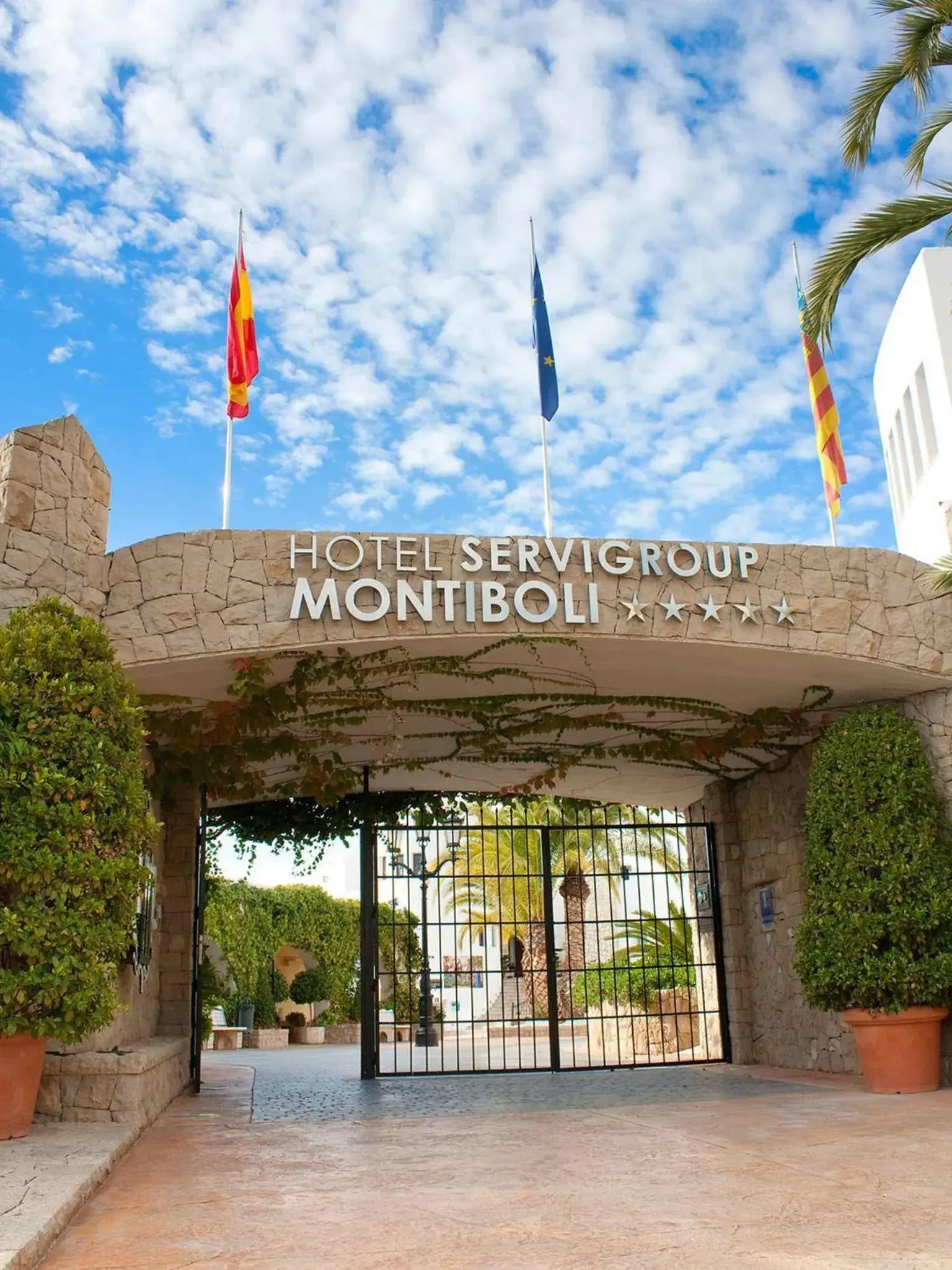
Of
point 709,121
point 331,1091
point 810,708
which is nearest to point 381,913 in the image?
point 331,1091

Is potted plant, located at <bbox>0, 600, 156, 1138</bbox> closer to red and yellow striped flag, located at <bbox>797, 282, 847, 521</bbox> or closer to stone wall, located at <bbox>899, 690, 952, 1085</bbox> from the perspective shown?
stone wall, located at <bbox>899, 690, 952, 1085</bbox>

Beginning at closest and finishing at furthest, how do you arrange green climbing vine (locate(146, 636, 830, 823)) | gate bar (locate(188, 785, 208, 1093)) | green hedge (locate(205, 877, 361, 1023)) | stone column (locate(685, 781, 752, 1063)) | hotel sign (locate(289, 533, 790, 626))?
hotel sign (locate(289, 533, 790, 626)), green climbing vine (locate(146, 636, 830, 823)), gate bar (locate(188, 785, 208, 1093)), stone column (locate(685, 781, 752, 1063)), green hedge (locate(205, 877, 361, 1023))

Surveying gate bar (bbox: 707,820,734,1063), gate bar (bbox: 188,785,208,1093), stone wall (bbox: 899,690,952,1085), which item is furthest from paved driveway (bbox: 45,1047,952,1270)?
gate bar (bbox: 707,820,734,1063)

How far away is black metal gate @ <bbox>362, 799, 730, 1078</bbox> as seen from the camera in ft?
33.1

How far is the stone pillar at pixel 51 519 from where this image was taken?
6.08 metres

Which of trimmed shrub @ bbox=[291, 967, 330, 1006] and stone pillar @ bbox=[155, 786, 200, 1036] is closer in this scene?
stone pillar @ bbox=[155, 786, 200, 1036]

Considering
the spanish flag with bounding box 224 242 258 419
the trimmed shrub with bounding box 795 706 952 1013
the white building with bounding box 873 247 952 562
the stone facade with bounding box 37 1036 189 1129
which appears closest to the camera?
the stone facade with bounding box 37 1036 189 1129

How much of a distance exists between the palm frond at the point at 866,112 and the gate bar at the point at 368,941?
248 inches

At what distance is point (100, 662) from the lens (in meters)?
5.49

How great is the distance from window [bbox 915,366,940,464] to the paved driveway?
17436 millimetres

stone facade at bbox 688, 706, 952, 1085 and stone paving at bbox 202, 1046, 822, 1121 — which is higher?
→ stone facade at bbox 688, 706, 952, 1085

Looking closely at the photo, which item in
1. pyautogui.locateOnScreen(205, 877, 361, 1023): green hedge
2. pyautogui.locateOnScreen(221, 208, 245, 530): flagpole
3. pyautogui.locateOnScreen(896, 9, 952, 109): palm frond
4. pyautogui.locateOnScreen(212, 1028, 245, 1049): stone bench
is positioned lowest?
pyautogui.locateOnScreen(212, 1028, 245, 1049): stone bench

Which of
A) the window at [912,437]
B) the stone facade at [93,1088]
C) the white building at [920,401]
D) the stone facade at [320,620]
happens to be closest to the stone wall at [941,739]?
the stone facade at [320,620]

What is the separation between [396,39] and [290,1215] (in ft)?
21.0
